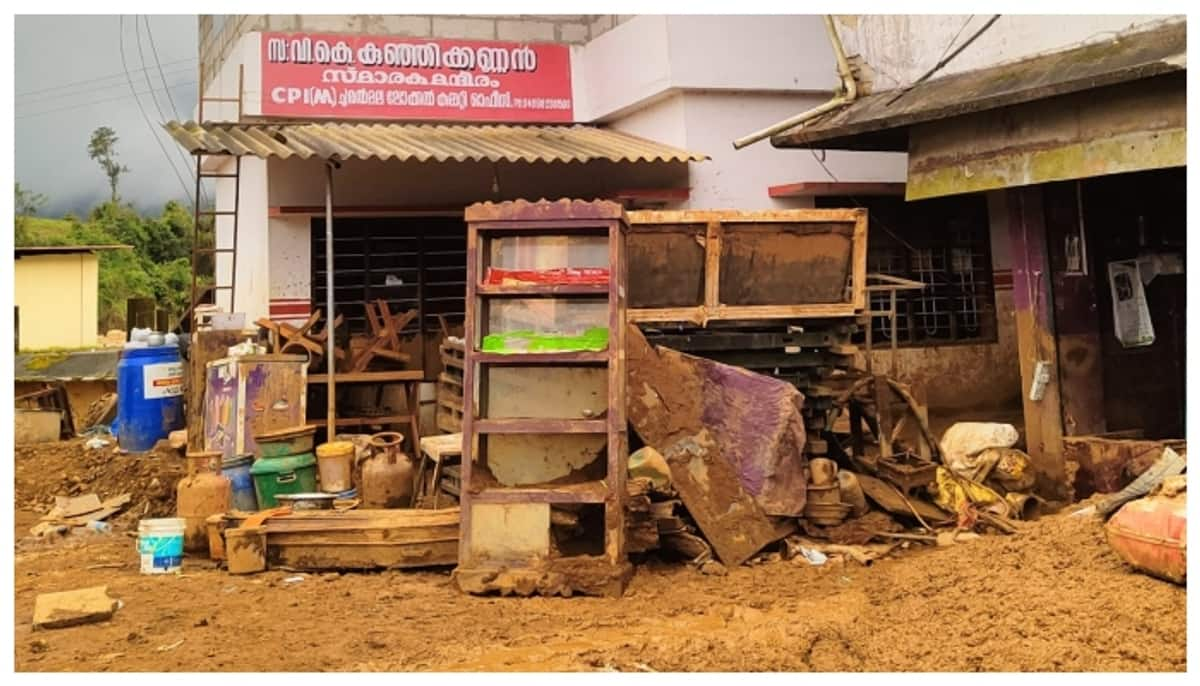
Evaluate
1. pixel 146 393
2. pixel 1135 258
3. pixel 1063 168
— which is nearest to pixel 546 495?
pixel 1063 168

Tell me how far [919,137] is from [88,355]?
13.8m

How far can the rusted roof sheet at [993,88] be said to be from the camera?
636 centimetres

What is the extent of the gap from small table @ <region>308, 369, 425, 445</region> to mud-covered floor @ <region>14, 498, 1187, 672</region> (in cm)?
328

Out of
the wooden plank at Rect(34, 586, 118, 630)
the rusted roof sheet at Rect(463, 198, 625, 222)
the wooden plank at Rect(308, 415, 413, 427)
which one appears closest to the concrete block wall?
the wooden plank at Rect(308, 415, 413, 427)

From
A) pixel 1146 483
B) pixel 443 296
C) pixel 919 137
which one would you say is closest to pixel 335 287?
pixel 443 296

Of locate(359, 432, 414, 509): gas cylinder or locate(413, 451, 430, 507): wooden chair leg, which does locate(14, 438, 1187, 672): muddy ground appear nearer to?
locate(359, 432, 414, 509): gas cylinder

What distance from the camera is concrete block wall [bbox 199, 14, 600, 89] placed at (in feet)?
34.9

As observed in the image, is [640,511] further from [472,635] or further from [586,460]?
[472,635]

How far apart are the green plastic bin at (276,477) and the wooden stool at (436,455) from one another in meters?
0.87

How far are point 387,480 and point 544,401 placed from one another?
1.63 m

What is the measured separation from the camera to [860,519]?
6.95 m

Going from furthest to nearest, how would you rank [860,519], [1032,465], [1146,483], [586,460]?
[1032,465], [860,519], [586,460], [1146,483]

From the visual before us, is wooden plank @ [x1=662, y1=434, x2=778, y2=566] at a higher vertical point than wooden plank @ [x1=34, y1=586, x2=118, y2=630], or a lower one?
higher

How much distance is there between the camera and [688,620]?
5152mm
